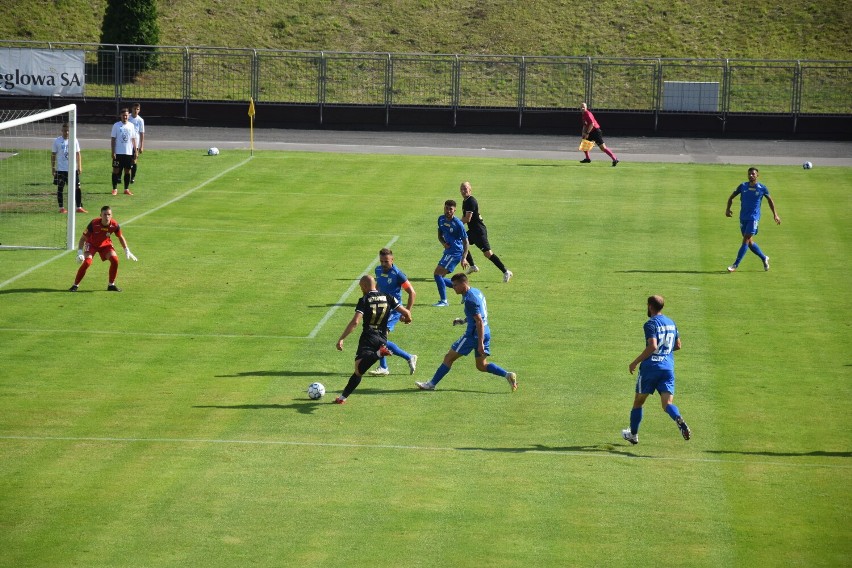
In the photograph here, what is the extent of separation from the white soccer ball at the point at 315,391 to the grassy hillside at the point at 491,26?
47.2 m

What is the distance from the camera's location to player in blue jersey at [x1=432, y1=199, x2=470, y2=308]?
23.6 meters

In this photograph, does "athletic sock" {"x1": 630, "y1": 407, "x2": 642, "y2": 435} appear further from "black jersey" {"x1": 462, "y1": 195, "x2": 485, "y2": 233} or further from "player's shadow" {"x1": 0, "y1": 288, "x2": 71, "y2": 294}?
"player's shadow" {"x1": 0, "y1": 288, "x2": 71, "y2": 294}

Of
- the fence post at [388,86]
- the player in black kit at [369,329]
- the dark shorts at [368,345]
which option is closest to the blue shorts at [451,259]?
the player in black kit at [369,329]

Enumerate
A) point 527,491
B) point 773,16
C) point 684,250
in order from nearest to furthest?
1. point 527,491
2. point 684,250
3. point 773,16

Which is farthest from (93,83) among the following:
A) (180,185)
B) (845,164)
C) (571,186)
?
(845,164)

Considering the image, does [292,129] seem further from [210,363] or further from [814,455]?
[814,455]

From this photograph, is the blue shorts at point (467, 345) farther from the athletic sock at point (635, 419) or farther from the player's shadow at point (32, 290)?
the player's shadow at point (32, 290)

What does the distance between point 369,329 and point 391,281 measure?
1802 mm

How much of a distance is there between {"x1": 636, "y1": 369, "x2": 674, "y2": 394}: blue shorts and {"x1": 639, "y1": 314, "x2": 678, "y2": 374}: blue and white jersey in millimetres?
41

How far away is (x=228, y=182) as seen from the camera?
127ft

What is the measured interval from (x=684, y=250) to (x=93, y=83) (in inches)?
1260

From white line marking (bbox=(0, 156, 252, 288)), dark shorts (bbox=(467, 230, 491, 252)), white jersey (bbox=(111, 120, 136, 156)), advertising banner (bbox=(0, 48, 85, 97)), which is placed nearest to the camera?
white line marking (bbox=(0, 156, 252, 288))

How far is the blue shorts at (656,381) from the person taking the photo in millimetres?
15547

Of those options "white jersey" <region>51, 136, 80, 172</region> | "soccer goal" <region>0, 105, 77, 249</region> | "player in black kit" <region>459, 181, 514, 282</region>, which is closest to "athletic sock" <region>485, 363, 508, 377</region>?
"player in black kit" <region>459, 181, 514, 282</region>
